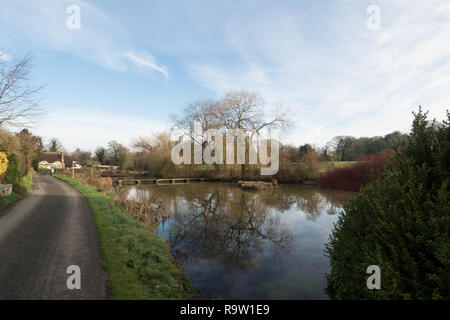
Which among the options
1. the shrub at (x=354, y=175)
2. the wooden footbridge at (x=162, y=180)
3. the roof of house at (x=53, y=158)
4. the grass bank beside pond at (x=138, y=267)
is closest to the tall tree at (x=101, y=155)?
the roof of house at (x=53, y=158)

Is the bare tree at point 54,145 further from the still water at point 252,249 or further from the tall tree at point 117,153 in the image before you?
the still water at point 252,249

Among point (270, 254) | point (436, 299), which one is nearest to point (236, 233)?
point (270, 254)

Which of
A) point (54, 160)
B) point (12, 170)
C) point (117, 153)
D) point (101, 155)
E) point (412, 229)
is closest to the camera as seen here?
point (412, 229)

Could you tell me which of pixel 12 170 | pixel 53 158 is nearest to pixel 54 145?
pixel 53 158

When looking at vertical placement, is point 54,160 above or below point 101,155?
below

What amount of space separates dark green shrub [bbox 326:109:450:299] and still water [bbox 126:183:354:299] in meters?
1.91

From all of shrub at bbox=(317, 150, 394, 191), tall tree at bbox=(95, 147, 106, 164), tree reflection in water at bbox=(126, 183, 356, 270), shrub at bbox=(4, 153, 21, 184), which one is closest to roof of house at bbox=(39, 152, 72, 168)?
tall tree at bbox=(95, 147, 106, 164)

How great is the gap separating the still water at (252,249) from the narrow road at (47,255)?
2268 mm

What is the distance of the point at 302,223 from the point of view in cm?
1093

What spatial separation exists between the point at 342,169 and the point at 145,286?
2400 cm

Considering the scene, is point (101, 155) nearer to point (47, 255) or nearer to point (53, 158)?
point (53, 158)

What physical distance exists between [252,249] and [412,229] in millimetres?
5429

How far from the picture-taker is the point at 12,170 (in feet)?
42.7
